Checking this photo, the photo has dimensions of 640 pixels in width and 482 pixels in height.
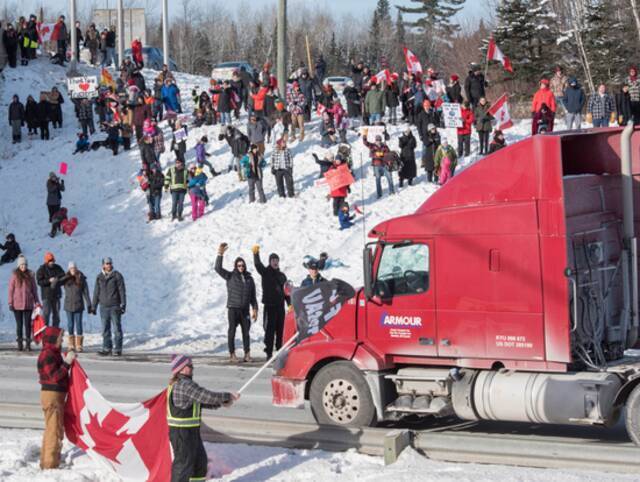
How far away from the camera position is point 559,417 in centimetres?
1190

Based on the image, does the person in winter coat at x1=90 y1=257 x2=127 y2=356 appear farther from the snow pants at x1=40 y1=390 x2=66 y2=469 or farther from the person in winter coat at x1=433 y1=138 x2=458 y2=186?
the person in winter coat at x1=433 y1=138 x2=458 y2=186

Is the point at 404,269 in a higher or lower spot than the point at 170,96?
lower

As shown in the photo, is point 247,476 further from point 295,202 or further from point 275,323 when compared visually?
point 295,202

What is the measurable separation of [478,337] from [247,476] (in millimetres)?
3080

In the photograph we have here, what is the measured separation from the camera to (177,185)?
31.2m

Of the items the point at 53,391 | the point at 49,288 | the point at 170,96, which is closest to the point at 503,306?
the point at 53,391

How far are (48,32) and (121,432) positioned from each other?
43158 mm

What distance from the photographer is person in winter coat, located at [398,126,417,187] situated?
1215 inches

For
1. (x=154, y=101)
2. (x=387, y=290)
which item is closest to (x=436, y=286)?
(x=387, y=290)

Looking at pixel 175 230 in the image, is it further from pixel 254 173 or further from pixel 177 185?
pixel 254 173

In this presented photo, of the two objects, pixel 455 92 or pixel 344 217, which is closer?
pixel 344 217

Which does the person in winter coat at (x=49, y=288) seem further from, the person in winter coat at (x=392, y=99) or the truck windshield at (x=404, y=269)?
the person in winter coat at (x=392, y=99)

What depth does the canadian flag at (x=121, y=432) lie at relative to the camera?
1094 cm

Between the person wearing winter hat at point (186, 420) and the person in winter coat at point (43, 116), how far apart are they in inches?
1217
